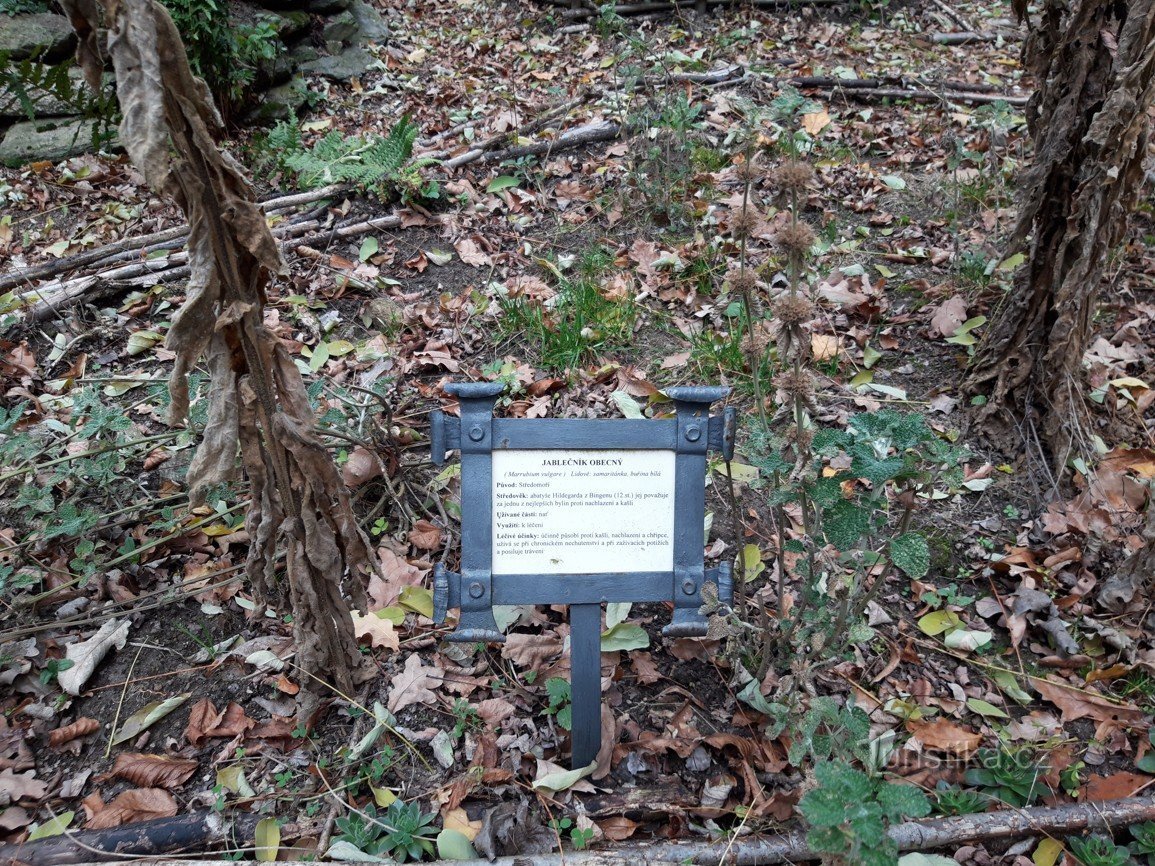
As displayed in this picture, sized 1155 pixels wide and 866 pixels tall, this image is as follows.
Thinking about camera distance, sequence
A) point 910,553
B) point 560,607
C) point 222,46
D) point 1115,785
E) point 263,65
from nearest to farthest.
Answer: point 910,553
point 1115,785
point 560,607
point 222,46
point 263,65

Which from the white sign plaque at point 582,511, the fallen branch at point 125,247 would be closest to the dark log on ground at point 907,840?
the white sign plaque at point 582,511

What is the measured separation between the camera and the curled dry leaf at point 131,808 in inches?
87.8

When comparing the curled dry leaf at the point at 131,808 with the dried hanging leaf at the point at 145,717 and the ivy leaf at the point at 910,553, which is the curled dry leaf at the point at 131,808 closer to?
the dried hanging leaf at the point at 145,717

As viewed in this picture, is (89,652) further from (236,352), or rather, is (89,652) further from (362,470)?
(236,352)

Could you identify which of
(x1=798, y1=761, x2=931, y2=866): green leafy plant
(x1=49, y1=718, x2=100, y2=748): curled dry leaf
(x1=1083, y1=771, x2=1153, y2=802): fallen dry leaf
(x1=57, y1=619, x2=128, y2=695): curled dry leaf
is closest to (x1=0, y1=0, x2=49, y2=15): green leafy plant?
(x1=57, y1=619, x2=128, y2=695): curled dry leaf

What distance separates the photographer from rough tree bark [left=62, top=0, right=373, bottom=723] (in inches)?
67.0

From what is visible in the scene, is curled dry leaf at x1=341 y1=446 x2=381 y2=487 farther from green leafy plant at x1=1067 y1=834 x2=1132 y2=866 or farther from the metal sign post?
green leafy plant at x1=1067 y1=834 x2=1132 y2=866

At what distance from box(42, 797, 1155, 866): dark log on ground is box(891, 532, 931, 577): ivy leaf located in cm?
73

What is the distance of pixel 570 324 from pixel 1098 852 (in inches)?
104

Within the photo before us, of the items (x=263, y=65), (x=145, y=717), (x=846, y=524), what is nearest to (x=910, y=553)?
(x=846, y=524)

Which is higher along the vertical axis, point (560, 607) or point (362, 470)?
point (362, 470)

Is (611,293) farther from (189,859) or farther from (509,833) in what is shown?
(189,859)

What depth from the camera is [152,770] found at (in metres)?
2.36

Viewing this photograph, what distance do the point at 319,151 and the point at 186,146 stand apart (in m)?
3.22
